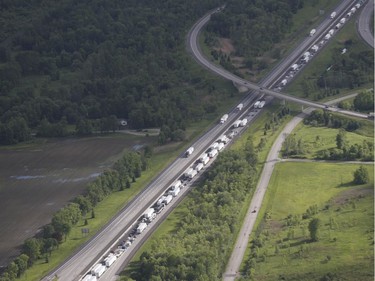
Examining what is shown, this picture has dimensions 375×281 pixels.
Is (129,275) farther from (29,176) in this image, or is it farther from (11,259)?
(29,176)

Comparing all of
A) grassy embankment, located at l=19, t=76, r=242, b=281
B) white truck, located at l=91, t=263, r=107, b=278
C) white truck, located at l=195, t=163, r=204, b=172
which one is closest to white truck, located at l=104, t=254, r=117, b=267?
white truck, located at l=91, t=263, r=107, b=278

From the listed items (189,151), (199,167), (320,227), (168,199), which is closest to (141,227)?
(168,199)

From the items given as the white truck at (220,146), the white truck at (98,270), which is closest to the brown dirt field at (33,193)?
the white truck at (98,270)

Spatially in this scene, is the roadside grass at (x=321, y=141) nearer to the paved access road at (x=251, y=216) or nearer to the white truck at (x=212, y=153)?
the paved access road at (x=251, y=216)

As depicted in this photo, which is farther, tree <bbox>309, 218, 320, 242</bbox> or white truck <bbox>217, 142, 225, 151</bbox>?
white truck <bbox>217, 142, 225, 151</bbox>

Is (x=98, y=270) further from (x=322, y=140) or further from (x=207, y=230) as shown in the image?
(x=322, y=140)

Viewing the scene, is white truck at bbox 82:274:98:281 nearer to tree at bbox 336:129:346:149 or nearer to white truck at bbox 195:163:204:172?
white truck at bbox 195:163:204:172
